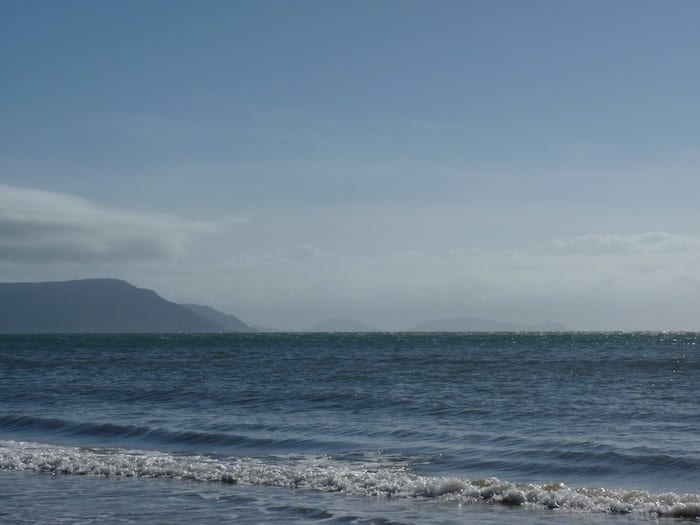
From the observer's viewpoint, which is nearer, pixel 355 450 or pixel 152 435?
pixel 355 450

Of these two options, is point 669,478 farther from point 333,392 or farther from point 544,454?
point 333,392

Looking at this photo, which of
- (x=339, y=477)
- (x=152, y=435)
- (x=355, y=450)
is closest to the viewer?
(x=339, y=477)

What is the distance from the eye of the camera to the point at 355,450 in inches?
882

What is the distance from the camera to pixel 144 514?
1483cm

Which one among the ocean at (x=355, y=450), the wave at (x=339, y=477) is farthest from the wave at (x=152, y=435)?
the wave at (x=339, y=477)

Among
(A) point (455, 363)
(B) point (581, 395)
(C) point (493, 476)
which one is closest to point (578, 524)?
(C) point (493, 476)

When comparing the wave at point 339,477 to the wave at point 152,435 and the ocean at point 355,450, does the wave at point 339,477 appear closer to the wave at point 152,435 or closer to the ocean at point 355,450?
the ocean at point 355,450

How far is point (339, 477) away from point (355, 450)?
4.45 m

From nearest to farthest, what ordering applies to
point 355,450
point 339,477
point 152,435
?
point 339,477, point 355,450, point 152,435

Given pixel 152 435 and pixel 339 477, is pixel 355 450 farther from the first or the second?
pixel 152 435

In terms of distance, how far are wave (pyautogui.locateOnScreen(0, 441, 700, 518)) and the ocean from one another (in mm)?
50

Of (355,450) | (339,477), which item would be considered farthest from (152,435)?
(339,477)

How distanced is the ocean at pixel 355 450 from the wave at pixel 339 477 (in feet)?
0.16

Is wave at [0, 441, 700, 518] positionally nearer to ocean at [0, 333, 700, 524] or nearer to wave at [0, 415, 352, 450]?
ocean at [0, 333, 700, 524]
